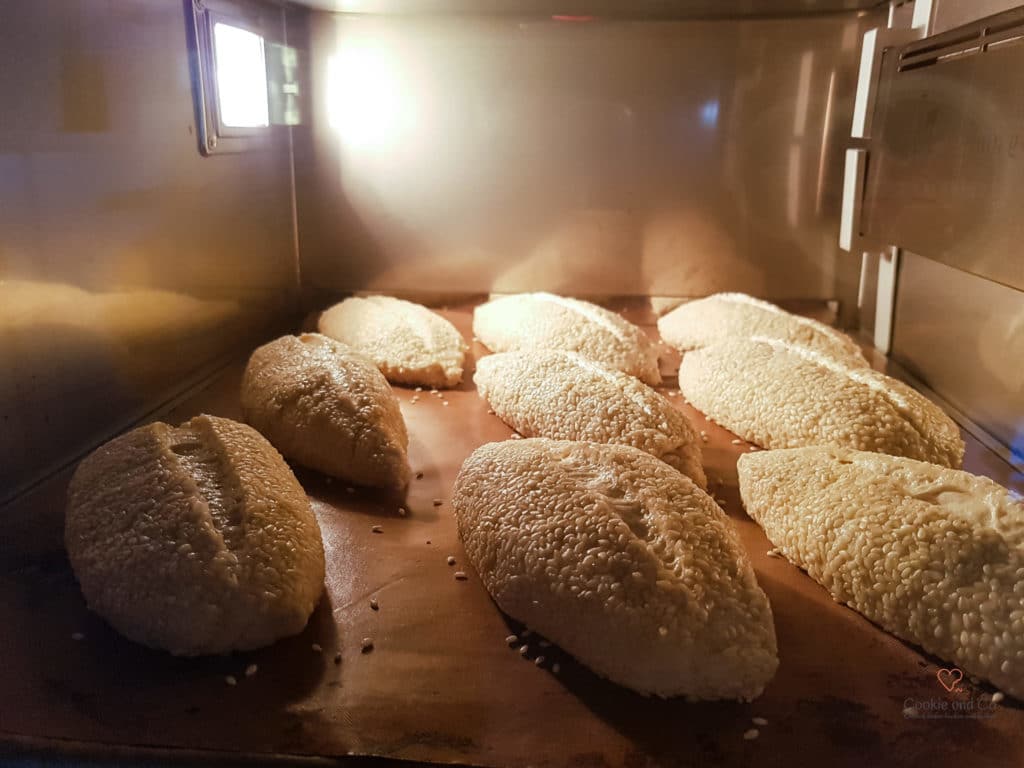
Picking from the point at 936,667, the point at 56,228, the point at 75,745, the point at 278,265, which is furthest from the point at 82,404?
the point at 936,667

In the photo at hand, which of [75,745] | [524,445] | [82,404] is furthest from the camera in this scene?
[82,404]

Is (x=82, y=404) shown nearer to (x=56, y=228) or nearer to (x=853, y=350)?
(x=56, y=228)

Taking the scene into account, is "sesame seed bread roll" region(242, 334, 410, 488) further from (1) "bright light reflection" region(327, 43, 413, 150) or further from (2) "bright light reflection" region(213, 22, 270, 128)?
(1) "bright light reflection" region(327, 43, 413, 150)

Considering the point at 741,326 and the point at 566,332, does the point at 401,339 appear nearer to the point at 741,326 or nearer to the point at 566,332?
the point at 566,332

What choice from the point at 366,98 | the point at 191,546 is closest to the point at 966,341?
the point at 191,546

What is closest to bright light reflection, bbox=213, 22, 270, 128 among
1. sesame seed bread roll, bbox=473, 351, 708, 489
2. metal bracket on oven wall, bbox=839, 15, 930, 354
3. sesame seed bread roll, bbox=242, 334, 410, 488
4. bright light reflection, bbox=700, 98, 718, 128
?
sesame seed bread roll, bbox=242, 334, 410, 488

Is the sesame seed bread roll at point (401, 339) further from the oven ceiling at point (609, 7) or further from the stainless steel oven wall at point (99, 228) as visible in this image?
the oven ceiling at point (609, 7)
